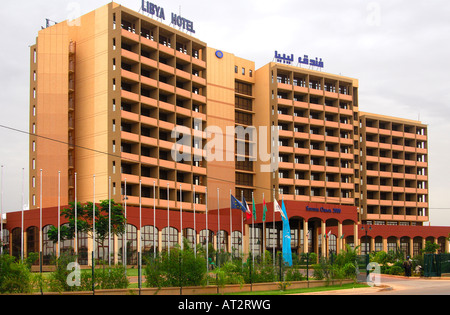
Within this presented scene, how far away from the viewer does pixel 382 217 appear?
396 feet

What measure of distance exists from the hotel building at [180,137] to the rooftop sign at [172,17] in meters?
1.52

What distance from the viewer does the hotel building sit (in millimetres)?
79938

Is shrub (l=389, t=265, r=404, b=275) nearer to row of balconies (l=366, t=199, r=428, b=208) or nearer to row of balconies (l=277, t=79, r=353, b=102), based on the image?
row of balconies (l=277, t=79, r=353, b=102)

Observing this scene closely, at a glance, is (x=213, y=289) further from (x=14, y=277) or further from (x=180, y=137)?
(x=180, y=137)

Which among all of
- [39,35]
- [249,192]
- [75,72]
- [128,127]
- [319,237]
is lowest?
[319,237]

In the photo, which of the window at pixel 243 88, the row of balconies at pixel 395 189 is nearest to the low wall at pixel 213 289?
the window at pixel 243 88

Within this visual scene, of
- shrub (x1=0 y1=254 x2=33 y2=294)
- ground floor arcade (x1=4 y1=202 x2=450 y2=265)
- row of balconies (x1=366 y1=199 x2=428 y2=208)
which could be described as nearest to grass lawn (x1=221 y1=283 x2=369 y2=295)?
shrub (x1=0 y1=254 x2=33 y2=294)

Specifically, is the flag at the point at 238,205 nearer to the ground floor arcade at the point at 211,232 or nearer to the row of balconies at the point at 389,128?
the ground floor arcade at the point at 211,232

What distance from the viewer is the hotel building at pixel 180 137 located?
7994cm

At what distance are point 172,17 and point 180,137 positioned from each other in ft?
61.6
